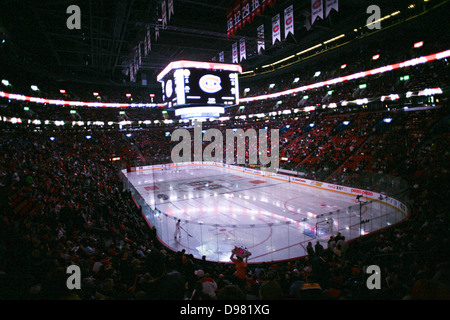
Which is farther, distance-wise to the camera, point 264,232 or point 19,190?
point 264,232

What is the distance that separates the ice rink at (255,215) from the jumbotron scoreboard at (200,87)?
23.0 feet

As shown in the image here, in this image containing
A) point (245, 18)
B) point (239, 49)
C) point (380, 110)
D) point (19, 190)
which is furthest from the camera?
point (380, 110)

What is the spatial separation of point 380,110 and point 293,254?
2318cm

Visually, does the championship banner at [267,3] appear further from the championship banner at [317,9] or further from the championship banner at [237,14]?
the championship banner at [237,14]

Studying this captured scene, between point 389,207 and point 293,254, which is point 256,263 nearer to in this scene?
point 293,254

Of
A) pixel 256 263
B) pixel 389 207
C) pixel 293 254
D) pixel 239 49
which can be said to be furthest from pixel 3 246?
pixel 239 49

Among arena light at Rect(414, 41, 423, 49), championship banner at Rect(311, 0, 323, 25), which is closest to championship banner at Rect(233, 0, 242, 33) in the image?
championship banner at Rect(311, 0, 323, 25)

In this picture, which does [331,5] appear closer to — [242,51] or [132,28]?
[242,51]

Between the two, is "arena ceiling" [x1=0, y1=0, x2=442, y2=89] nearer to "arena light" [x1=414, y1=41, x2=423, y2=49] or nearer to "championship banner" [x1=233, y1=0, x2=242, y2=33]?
"championship banner" [x1=233, y1=0, x2=242, y2=33]

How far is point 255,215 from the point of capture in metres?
14.8

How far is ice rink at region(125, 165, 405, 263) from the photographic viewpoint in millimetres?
10695

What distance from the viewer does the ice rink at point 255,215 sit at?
10.7 metres

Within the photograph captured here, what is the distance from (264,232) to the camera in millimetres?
11805
